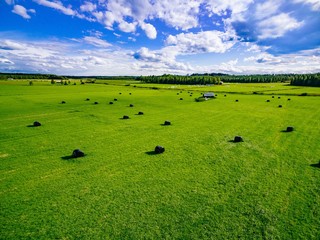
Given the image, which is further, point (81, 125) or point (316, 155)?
point (81, 125)

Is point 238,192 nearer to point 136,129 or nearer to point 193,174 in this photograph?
point 193,174

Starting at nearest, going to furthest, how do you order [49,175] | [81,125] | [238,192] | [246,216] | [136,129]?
[246,216], [238,192], [49,175], [136,129], [81,125]

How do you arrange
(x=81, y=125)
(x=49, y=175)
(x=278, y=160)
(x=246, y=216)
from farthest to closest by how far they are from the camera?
(x=81, y=125) < (x=278, y=160) < (x=49, y=175) < (x=246, y=216)

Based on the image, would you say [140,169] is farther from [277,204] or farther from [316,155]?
[316,155]

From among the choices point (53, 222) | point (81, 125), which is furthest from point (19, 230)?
Result: point (81, 125)

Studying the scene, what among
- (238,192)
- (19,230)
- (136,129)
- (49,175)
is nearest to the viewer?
(19,230)

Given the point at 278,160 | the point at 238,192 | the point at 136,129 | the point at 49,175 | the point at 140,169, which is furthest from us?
the point at 136,129

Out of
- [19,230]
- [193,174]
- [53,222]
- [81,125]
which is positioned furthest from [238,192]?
[81,125]

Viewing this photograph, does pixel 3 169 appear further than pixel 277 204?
Yes

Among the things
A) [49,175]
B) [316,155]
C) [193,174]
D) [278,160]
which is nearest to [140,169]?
[193,174]
